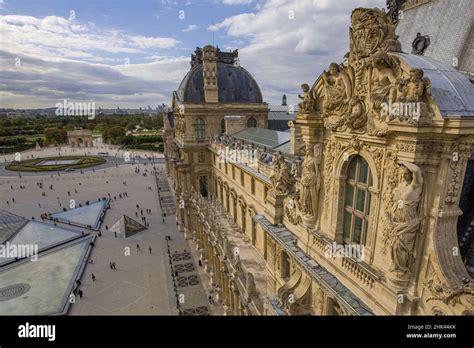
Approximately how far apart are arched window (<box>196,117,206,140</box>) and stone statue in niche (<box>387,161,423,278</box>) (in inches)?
1490

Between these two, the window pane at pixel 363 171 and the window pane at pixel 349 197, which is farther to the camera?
the window pane at pixel 349 197

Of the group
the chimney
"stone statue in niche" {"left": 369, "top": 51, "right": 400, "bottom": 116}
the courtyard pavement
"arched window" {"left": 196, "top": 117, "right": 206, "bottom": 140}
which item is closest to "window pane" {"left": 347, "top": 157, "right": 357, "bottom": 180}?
"stone statue in niche" {"left": 369, "top": 51, "right": 400, "bottom": 116}

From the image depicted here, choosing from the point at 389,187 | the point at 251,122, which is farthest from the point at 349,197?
the point at 251,122

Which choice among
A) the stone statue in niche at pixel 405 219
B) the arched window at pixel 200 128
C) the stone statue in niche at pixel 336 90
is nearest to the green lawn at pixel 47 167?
the arched window at pixel 200 128

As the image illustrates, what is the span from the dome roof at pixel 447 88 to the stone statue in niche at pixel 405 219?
1.59m

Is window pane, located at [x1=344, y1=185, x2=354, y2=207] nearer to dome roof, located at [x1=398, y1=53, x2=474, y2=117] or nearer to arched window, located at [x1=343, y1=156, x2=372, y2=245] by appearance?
arched window, located at [x1=343, y1=156, x2=372, y2=245]

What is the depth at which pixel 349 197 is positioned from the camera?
9.34m

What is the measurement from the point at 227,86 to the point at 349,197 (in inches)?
1562

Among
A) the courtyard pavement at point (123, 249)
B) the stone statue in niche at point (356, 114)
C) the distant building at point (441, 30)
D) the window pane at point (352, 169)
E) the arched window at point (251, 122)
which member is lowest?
the courtyard pavement at point (123, 249)

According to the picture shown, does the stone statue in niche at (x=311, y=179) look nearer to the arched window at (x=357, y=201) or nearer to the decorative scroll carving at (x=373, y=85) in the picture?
the arched window at (x=357, y=201)

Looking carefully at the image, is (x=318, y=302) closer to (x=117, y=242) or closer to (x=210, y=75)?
(x=117, y=242)

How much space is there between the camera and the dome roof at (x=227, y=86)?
43375 millimetres
